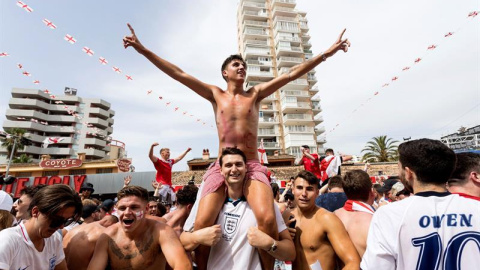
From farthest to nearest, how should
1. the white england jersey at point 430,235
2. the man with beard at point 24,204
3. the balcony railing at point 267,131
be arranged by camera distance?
the balcony railing at point 267,131
the man with beard at point 24,204
the white england jersey at point 430,235

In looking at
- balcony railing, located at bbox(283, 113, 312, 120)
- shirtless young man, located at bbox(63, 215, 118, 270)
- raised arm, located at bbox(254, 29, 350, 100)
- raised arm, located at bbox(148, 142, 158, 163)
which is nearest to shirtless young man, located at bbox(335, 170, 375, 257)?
raised arm, located at bbox(254, 29, 350, 100)

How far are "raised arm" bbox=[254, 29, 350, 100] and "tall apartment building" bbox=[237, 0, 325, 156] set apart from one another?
4430cm

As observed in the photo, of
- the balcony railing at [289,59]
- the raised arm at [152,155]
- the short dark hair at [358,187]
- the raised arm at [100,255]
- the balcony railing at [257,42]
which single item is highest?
the balcony railing at [257,42]

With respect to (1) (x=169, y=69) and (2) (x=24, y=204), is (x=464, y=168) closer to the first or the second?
(1) (x=169, y=69)

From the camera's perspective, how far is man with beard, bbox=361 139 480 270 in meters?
1.76

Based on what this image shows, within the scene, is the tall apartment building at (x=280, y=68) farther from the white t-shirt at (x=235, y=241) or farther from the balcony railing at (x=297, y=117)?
the white t-shirt at (x=235, y=241)

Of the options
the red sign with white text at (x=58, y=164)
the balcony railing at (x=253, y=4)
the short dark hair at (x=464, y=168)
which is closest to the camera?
the short dark hair at (x=464, y=168)

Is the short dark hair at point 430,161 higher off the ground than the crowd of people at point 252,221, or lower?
higher

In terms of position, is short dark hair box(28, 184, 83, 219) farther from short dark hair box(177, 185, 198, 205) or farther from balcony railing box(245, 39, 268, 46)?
balcony railing box(245, 39, 268, 46)

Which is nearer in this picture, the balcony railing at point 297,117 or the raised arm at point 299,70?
the raised arm at point 299,70

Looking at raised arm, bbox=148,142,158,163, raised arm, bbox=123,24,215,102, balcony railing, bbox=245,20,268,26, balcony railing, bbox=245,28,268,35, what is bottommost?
raised arm, bbox=148,142,158,163

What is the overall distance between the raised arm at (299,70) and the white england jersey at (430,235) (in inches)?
86.8

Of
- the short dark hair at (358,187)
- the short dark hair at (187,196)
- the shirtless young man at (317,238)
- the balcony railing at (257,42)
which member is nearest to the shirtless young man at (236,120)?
the shirtless young man at (317,238)

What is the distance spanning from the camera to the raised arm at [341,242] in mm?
2695
